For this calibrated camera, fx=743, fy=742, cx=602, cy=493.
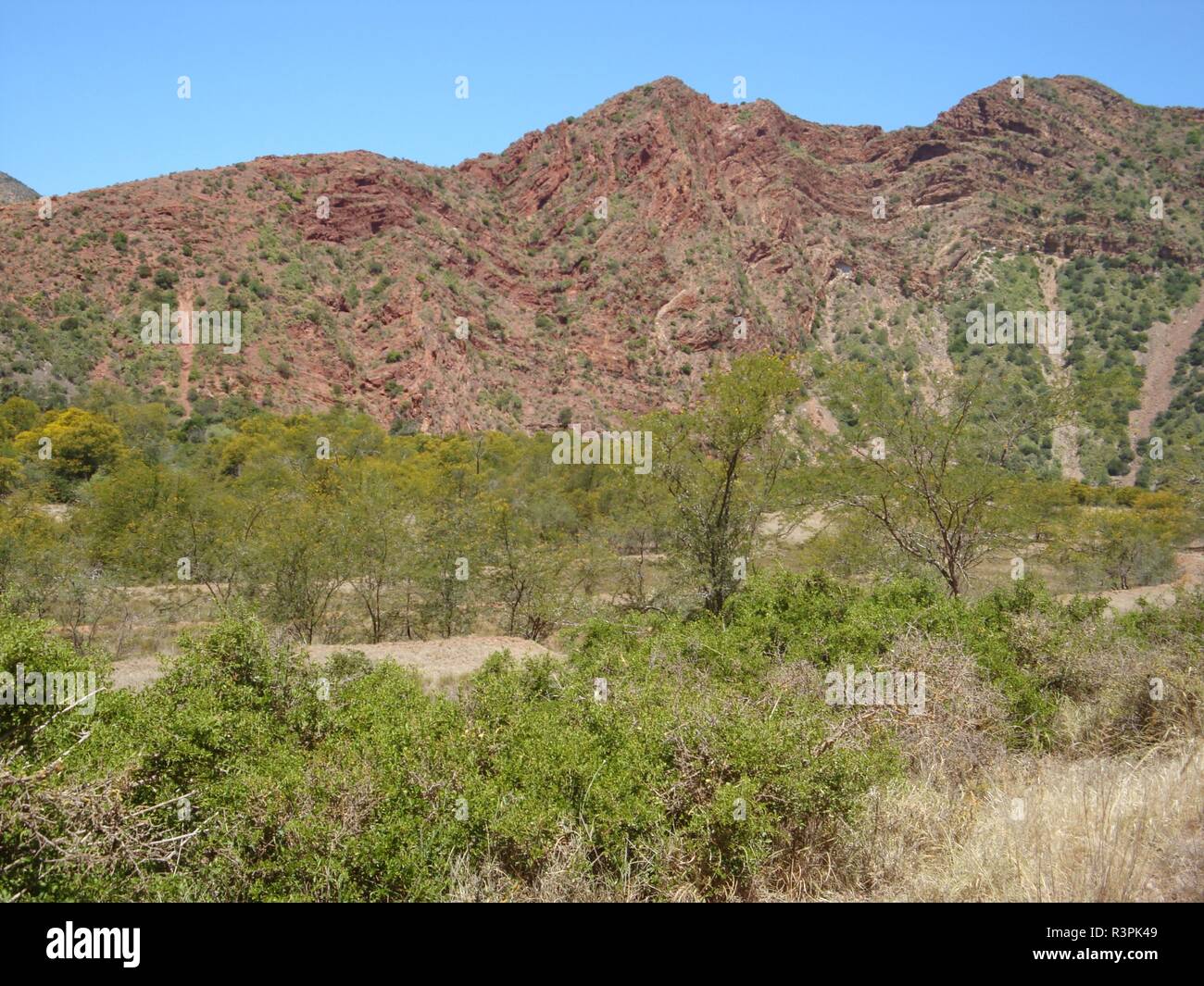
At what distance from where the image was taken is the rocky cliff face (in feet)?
175

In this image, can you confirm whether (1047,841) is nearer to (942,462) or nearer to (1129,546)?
(942,462)

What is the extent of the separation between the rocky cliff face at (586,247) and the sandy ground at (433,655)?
36852 mm

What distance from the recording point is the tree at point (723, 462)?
1505cm

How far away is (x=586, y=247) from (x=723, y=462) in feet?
214

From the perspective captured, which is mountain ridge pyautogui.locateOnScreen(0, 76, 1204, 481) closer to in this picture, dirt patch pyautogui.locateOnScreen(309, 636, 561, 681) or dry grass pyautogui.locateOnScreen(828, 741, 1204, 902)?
dirt patch pyautogui.locateOnScreen(309, 636, 561, 681)

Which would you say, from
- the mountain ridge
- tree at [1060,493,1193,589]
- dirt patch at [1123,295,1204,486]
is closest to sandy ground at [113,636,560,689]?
tree at [1060,493,1193,589]

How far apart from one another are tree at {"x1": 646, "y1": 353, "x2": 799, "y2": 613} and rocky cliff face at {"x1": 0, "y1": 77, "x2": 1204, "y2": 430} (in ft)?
140

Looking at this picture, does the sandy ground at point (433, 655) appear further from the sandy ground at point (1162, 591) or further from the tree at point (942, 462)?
the sandy ground at point (1162, 591)

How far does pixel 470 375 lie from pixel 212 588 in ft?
136

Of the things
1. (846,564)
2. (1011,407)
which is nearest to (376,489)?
(846,564)

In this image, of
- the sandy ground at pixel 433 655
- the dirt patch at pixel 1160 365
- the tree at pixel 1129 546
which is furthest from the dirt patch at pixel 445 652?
the dirt patch at pixel 1160 365

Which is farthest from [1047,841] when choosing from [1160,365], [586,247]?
[1160,365]

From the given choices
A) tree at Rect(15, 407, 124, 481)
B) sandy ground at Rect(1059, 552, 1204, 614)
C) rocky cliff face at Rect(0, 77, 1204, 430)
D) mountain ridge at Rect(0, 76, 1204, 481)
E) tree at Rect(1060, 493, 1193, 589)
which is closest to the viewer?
sandy ground at Rect(1059, 552, 1204, 614)
